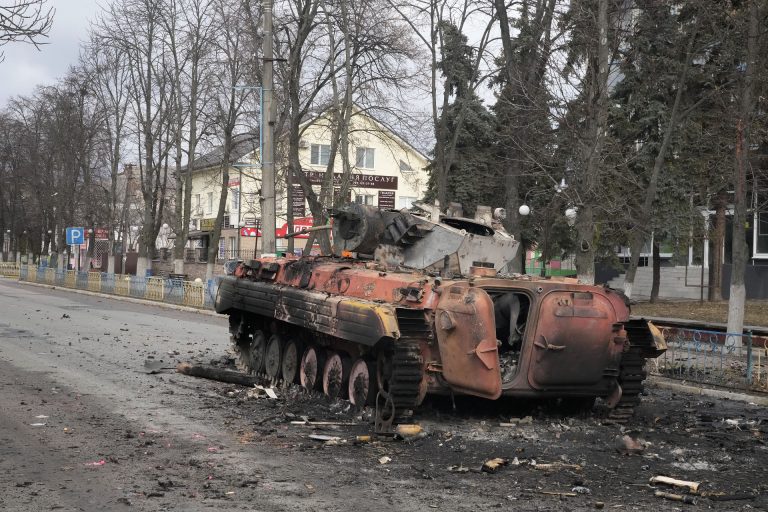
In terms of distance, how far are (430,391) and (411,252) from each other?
2666 millimetres

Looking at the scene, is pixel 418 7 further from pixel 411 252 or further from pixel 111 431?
pixel 111 431

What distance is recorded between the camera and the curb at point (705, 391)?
483 inches

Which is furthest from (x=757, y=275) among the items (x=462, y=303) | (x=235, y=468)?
(x=235, y=468)

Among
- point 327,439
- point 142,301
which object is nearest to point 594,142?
point 327,439

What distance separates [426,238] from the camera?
11539mm

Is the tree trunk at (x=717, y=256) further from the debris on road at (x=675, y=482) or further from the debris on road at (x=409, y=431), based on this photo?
the debris on road at (x=675, y=482)

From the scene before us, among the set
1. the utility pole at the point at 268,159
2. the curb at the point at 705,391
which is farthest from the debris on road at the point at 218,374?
the curb at the point at 705,391

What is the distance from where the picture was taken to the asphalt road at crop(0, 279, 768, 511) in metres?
6.46

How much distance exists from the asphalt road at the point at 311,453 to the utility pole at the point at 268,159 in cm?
651

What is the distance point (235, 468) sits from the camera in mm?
7277

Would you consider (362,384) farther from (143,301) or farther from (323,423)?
(143,301)

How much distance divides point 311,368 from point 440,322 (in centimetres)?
302

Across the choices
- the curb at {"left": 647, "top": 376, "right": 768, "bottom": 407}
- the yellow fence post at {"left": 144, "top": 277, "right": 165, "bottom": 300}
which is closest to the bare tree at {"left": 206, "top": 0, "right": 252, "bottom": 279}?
the yellow fence post at {"left": 144, "top": 277, "right": 165, "bottom": 300}

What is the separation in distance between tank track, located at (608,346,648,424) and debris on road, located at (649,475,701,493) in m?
2.95
